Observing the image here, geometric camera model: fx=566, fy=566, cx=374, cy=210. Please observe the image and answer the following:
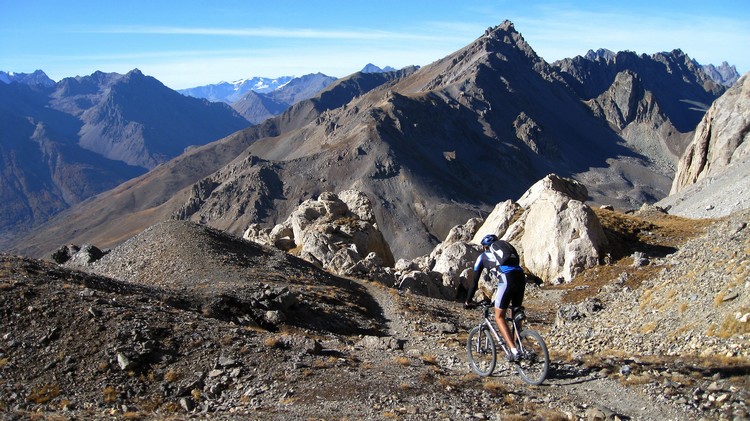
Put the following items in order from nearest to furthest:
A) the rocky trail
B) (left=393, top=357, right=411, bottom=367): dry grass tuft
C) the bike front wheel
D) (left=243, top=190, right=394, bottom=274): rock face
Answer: the rocky trail → the bike front wheel → (left=393, top=357, right=411, bottom=367): dry grass tuft → (left=243, top=190, right=394, bottom=274): rock face

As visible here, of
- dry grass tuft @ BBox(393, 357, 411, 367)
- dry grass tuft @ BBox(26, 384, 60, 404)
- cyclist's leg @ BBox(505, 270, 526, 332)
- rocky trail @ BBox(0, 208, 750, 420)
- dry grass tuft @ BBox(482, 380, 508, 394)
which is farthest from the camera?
dry grass tuft @ BBox(393, 357, 411, 367)

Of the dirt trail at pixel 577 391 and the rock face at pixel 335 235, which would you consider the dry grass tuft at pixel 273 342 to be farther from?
the rock face at pixel 335 235

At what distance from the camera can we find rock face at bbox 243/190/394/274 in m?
46.0

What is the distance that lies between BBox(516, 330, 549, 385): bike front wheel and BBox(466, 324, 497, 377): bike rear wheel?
93cm

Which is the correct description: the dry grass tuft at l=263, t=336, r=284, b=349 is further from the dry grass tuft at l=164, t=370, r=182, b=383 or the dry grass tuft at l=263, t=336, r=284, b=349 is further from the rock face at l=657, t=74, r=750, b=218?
the rock face at l=657, t=74, r=750, b=218

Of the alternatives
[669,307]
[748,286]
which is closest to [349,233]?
[669,307]

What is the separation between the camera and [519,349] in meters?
14.7

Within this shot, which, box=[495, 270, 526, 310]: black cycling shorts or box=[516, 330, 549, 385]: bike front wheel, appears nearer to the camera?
box=[516, 330, 549, 385]: bike front wheel

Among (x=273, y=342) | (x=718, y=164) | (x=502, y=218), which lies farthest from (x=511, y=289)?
(x=718, y=164)

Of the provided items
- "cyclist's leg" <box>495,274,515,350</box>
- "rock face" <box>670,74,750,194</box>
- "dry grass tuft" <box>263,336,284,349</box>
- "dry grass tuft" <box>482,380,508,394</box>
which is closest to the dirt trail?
"dry grass tuft" <box>482,380,508,394</box>

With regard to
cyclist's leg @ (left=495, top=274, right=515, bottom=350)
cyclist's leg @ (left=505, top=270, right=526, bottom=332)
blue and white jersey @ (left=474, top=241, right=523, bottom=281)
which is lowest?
cyclist's leg @ (left=495, top=274, right=515, bottom=350)

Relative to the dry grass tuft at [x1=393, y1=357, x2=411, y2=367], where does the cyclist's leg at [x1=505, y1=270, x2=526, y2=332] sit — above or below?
above

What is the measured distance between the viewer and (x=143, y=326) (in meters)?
18.9

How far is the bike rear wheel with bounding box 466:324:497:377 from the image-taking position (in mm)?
15672
